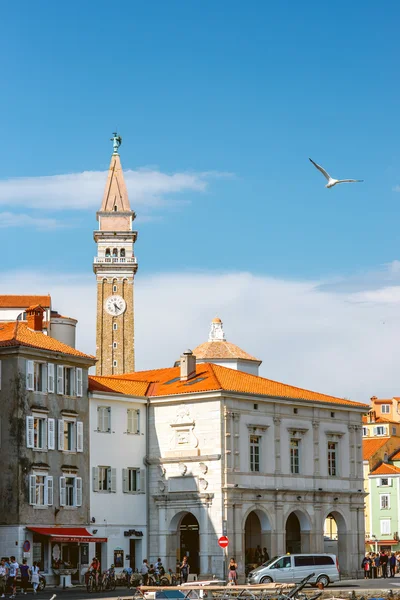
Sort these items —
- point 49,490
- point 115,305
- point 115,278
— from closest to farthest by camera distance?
point 49,490 < point 115,305 < point 115,278

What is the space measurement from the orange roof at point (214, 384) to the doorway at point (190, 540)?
803cm

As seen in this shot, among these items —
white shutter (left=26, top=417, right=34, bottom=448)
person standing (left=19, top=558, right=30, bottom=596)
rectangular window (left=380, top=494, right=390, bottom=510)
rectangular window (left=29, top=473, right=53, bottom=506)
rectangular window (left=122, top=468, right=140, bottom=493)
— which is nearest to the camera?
person standing (left=19, top=558, right=30, bottom=596)

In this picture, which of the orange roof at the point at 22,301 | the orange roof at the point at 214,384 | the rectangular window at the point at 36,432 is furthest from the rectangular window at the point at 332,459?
the orange roof at the point at 22,301

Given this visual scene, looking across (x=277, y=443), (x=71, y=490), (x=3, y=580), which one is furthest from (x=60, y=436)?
(x=277, y=443)

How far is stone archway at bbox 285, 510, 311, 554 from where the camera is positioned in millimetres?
81062

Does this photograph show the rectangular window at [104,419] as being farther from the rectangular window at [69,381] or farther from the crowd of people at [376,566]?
the crowd of people at [376,566]

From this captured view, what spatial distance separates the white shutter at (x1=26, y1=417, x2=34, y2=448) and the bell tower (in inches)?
3428

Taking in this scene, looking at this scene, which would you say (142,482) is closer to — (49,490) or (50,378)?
(49,490)

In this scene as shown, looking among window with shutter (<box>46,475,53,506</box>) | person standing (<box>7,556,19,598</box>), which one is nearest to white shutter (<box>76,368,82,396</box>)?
window with shutter (<box>46,475,53,506</box>)

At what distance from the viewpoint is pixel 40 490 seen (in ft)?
234

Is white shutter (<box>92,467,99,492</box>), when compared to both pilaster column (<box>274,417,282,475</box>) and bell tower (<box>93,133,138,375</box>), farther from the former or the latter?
bell tower (<box>93,133,138,375</box>)

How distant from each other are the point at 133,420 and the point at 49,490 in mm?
8928

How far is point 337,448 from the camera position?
85000 mm

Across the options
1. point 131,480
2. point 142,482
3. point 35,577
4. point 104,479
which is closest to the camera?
point 35,577
